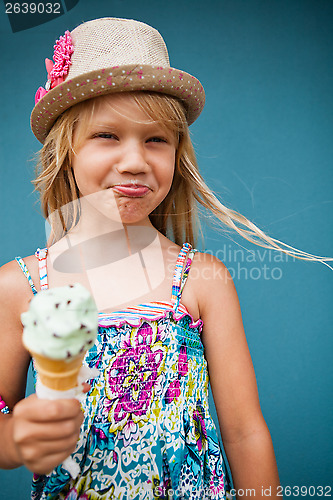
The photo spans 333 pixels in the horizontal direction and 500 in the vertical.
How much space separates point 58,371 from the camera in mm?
589

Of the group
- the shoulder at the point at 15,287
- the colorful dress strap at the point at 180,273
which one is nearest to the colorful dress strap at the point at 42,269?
the shoulder at the point at 15,287

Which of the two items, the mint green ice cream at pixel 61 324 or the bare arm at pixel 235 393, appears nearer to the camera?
the mint green ice cream at pixel 61 324

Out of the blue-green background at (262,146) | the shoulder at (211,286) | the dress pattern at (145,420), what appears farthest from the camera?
the blue-green background at (262,146)

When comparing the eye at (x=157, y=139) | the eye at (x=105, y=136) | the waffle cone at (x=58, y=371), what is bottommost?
the waffle cone at (x=58, y=371)

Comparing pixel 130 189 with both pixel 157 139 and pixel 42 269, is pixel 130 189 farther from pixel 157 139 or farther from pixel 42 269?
pixel 42 269

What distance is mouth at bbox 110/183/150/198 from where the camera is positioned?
0.93 metres

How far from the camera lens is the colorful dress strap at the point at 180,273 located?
3.18 ft

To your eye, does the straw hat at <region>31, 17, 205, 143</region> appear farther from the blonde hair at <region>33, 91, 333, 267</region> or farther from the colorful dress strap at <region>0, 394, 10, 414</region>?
the colorful dress strap at <region>0, 394, 10, 414</region>

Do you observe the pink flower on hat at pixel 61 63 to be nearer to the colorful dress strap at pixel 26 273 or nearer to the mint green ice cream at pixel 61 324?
the colorful dress strap at pixel 26 273

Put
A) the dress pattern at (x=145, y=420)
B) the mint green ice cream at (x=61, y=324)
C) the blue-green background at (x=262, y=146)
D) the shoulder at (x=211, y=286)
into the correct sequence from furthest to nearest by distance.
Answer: the blue-green background at (x=262, y=146) < the shoulder at (x=211, y=286) < the dress pattern at (x=145, y=420) < the mint green ice cream at (x=61, y=324)

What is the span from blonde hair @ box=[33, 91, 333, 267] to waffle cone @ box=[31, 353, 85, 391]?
0.50 metres

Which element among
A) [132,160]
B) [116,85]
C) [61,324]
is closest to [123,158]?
[132,160]

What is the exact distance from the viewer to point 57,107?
965mm

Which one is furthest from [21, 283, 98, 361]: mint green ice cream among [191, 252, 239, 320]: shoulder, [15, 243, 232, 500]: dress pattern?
[191, 252, 239, 320]: shoulder
